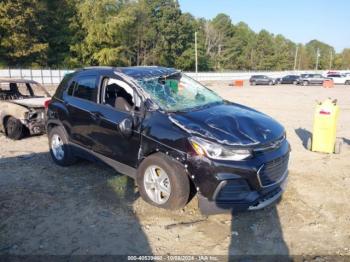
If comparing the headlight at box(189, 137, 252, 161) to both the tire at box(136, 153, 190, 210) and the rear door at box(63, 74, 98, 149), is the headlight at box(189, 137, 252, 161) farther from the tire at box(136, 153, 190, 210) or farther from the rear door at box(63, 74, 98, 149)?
the rear door at box(63, 74, 98, 149)

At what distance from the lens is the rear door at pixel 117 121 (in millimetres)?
5062

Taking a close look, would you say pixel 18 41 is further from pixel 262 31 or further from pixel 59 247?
pixel 262 31

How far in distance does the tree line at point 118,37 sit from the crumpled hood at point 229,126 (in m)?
46.9

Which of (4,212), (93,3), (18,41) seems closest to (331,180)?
(4,212)

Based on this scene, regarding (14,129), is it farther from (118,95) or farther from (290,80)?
(290,80)

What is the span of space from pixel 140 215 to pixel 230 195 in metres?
1.26

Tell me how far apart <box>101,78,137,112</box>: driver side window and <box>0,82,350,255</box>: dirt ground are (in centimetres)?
128

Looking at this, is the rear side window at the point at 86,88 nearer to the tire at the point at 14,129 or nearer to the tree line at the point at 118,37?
the tire at the point at 14,129

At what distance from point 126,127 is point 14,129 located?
16.4ft

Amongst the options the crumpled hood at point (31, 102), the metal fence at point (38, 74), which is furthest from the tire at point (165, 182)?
the metal fence at point (38, 74)

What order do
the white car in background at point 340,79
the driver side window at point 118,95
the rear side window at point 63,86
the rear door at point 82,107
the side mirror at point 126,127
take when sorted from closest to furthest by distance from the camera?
the side mirror at point 126,127
the driver side window at point 118,95
the rear door at point 82,107
the rear side window at point 63,86
the white car in background at point 340,79

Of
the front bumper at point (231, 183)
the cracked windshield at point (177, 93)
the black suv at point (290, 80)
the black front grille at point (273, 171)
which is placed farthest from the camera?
the black suv at point (290, 80)

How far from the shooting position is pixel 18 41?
151ft

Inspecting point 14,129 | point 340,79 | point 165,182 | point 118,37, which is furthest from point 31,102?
point 118,37
